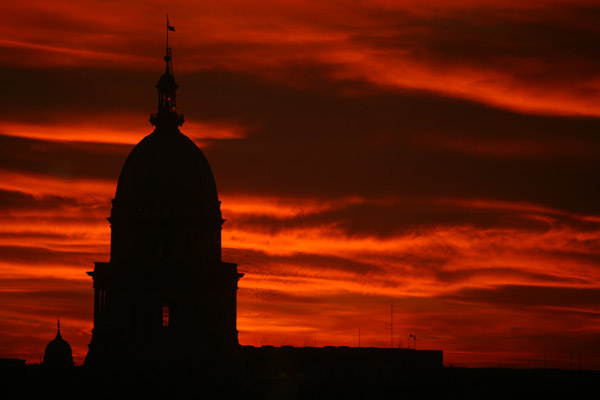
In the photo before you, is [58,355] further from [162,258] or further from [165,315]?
[162,258]

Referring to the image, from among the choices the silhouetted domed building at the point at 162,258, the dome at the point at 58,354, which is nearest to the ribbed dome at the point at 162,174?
the silhouetted domed building at the point at 162,258

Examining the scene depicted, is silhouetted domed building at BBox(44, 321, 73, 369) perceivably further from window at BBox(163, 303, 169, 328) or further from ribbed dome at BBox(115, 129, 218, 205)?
ribbed dome at BBox(115, 129, 218, 205)

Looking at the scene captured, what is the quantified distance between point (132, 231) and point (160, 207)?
12.1 ft

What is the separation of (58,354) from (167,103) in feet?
86.8

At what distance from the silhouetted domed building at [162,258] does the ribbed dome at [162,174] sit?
0.09 metres

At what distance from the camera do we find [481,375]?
538 feet

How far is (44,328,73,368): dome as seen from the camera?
148 metres

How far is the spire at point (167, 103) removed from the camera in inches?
6004

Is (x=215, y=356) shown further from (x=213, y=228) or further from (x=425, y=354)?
(x=425, y=354)

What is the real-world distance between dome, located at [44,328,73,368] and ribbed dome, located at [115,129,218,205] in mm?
14713

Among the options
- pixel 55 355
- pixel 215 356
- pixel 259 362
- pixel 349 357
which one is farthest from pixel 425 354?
pixel 55 355

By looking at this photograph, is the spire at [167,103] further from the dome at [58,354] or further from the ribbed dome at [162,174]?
the dome at [58,354]

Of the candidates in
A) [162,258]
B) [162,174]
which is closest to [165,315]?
[162,258]

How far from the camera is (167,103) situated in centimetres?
15462
